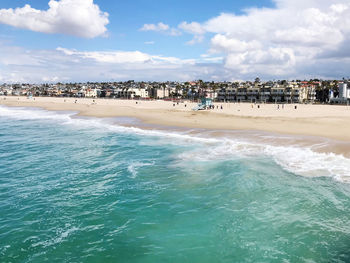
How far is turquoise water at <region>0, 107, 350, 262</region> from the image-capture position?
862 cm

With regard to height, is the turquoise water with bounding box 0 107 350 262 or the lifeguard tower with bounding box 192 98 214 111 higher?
the lifeguard tower with bounding box 192 98 214 111

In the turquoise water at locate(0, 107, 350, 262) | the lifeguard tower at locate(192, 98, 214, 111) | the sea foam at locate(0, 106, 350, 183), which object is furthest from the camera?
the lifeguard tower at locate(192, 98, 214, 111)

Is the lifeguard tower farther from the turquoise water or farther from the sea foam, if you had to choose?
the turquoise water

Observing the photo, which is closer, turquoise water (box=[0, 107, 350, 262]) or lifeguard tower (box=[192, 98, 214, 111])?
turquoise water (box=[0, 107, 350, 262])

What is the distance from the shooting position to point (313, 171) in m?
15.6

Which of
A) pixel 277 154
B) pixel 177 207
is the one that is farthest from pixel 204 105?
pixel 177 207

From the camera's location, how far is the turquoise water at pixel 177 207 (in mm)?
8618

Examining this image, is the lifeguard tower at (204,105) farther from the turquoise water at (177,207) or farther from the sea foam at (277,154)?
the turquoise water at (177,207)

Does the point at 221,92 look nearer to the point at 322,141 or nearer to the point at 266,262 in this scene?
the point at 322,141

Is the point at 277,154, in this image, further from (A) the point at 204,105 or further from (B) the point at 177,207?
(A) the point at 204,105

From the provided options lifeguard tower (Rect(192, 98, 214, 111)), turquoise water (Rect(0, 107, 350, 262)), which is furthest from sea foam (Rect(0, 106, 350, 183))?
lifeguard tower (Rect(192, 98, 214, 111))

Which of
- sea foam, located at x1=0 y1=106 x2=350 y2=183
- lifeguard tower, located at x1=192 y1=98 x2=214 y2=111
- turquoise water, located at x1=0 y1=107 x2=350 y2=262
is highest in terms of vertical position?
lifeguard tower, located at x1=192 y1=98 x2=214 y2=111

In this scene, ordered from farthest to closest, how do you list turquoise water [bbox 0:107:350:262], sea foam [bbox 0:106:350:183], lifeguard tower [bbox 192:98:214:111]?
1. lifeguard tower [bbox 192:98:214:111]
2. sea foam [bbox 0:106:350:183]
3. turquoise water [bbox 0:107:350:262]

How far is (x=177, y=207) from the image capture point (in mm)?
11625
